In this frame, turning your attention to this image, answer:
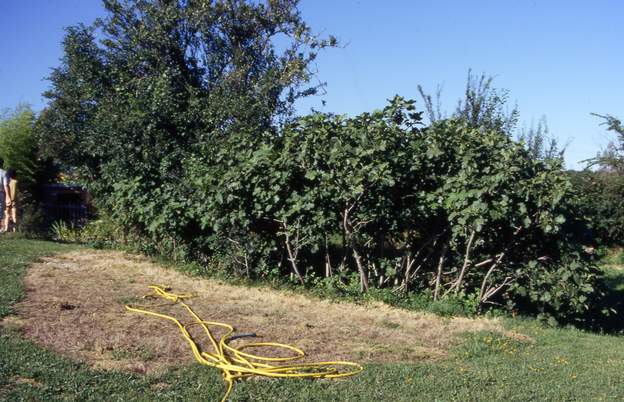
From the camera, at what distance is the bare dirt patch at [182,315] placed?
248 inches

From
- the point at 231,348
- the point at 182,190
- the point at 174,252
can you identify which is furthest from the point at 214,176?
the point at 231,348

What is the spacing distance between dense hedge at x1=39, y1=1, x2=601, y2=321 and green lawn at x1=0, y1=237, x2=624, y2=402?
1836mm

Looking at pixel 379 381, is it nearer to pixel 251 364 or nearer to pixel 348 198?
pixel 251 364

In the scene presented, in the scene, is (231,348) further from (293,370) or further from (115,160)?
(115,160)

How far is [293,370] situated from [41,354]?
7.19 ft

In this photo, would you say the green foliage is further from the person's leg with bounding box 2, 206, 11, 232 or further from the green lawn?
the green lawn

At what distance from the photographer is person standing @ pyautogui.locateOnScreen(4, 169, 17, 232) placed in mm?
13094

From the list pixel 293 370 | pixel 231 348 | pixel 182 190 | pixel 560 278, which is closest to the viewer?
pixel 293 370

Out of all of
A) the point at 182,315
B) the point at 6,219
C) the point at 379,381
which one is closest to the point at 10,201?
the point at 6,219

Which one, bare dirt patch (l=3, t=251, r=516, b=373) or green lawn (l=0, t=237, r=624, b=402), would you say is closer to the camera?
green lawn (l=0, t=237, r=624, b=402)

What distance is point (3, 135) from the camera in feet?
56.1

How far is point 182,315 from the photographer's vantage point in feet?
25.0

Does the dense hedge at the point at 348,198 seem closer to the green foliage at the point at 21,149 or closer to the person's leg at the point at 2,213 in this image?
the person's leg at the point at 2,213

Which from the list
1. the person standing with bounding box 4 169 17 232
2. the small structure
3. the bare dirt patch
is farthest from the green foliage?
the bare dirt patch
